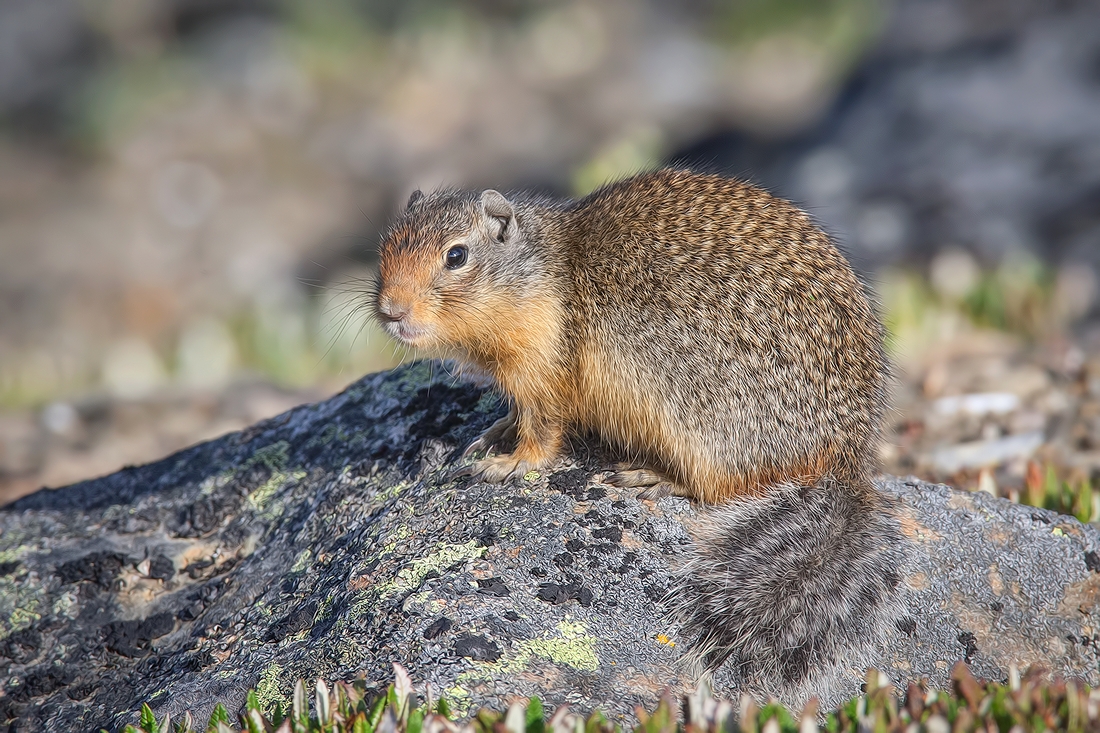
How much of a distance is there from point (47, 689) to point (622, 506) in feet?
8.06

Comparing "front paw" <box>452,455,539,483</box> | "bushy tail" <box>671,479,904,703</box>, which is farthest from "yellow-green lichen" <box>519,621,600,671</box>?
"front paw" <box>452,455,539,483</box>

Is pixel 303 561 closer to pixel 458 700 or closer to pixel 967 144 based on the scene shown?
pixel 458 700

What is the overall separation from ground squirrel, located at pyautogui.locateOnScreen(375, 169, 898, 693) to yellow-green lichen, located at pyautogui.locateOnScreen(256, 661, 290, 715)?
1172mm

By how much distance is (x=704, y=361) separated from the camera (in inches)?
177

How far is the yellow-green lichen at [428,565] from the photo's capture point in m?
4.01

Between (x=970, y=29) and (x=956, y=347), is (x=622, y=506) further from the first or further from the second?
(x=970, y=29)

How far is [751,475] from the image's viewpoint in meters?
4.51

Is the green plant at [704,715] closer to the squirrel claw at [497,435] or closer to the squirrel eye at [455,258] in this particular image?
the squirrel claw at [497,435]

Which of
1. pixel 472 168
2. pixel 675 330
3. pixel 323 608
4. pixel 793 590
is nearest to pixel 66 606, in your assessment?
pixel 323 608

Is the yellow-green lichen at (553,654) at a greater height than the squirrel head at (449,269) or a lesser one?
lesser

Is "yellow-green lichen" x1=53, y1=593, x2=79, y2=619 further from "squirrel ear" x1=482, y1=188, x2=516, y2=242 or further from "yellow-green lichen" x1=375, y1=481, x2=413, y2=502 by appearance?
"squirrel ear" x1=482, y1=188, x2=516, y2=242

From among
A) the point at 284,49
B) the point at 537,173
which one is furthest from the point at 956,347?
the point at 284,49

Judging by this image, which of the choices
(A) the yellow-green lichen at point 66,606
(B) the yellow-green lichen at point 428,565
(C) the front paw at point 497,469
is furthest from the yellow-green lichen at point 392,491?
(A) the yellow-green lichen at point 66,606

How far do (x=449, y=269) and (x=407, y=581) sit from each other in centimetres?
152
